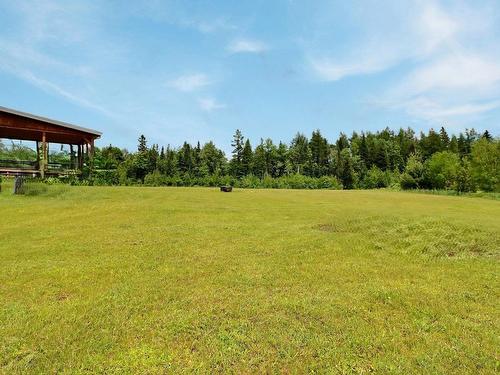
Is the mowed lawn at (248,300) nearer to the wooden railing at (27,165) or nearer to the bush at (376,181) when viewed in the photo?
the wooden railing at (27,165)

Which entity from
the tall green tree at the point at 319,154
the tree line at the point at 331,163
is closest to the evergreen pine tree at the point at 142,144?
the tree line at the point at 331,163

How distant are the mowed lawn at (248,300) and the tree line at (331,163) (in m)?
35.5

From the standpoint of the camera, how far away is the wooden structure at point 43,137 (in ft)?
75.7

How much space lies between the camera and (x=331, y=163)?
8894cm

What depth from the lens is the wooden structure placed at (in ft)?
75.7

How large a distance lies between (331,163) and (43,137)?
7545 cm

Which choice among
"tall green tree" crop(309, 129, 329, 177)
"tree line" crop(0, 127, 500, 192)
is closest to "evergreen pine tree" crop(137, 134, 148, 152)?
"tree line" crop(0, 127, 500, 192)

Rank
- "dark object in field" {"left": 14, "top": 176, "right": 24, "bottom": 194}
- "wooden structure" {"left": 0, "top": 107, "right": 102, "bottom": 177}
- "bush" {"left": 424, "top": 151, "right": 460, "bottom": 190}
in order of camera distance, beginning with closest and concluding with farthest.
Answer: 1. "dark object in field" {"left": 14, "top": 176, "right": 24, "bottom": 194}
2. "wooden structure" {"left": 0, "top": 107, "right": 102, "bottom": 177}
3. "bush" {"left": 424, "top": 151, "right": 460, "bottom": 190}

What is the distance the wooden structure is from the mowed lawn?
16265mm

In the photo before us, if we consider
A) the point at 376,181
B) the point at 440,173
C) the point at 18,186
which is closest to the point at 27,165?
the point at 18,186

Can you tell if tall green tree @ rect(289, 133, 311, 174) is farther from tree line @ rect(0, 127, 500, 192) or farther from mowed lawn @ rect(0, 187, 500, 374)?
mowed lawn @ rect(0, 187, 500, 374)

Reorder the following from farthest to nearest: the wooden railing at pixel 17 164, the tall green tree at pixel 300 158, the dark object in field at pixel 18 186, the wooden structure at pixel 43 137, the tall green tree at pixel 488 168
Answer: the tall green tree at pixel 300 158
the tall green tree at pixel 488 168
the wooden railing at pixel 17 164
the wooden structure at pixel 43 137
the dark object in field at pixel 18 186

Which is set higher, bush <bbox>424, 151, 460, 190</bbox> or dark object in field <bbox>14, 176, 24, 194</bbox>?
bush <bbox>424, 151, 460, 190</bbox>

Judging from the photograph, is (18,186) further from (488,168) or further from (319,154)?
(319,154)
